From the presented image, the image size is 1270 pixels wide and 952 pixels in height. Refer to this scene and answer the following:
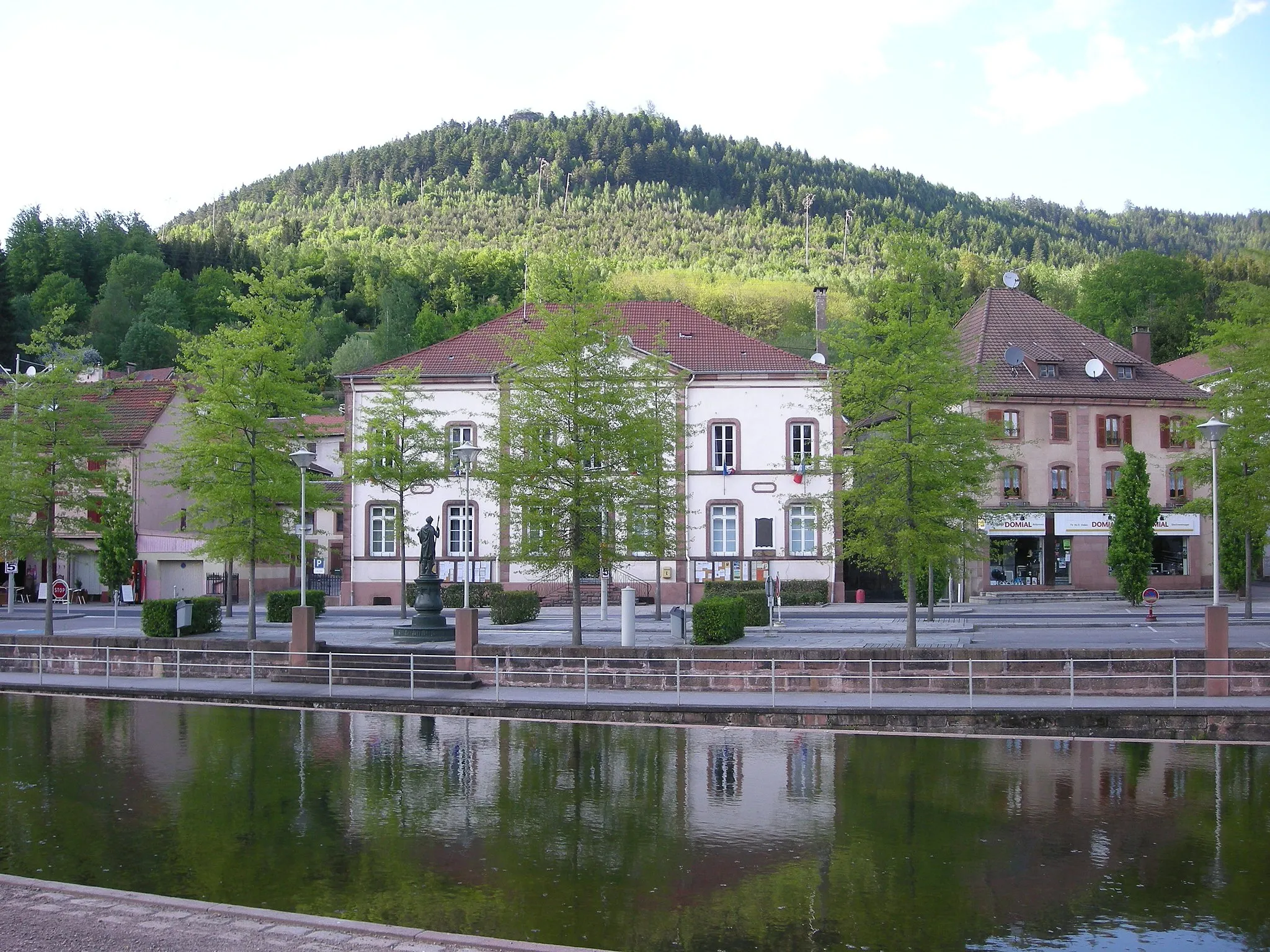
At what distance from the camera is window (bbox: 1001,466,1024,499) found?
49.3m

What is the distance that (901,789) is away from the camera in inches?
651

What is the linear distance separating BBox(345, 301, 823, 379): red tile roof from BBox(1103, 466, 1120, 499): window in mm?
14213

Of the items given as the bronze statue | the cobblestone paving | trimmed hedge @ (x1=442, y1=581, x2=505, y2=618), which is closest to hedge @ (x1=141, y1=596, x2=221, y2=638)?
the bronze statue

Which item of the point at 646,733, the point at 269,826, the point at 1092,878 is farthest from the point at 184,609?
the point at 1092,878

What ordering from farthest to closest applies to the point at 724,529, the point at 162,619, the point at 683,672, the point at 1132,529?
the point at 724,529, the point at 1132,529, the point at 162,619, the point at 683,672

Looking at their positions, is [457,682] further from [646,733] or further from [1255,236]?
[1255,236]

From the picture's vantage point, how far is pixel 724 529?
155 feet

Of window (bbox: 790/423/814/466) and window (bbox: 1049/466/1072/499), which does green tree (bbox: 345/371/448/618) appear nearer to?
window (bbox: 790/423/814/466)

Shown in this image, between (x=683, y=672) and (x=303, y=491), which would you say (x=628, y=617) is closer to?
(x=683, y=672)

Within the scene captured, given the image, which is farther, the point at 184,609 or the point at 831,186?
the point at 831,186

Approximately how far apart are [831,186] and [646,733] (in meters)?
171

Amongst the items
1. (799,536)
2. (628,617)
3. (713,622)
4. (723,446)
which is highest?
(723,446)

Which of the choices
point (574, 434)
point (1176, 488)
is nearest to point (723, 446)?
point (574, 434)

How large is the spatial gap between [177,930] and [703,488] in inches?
1486
